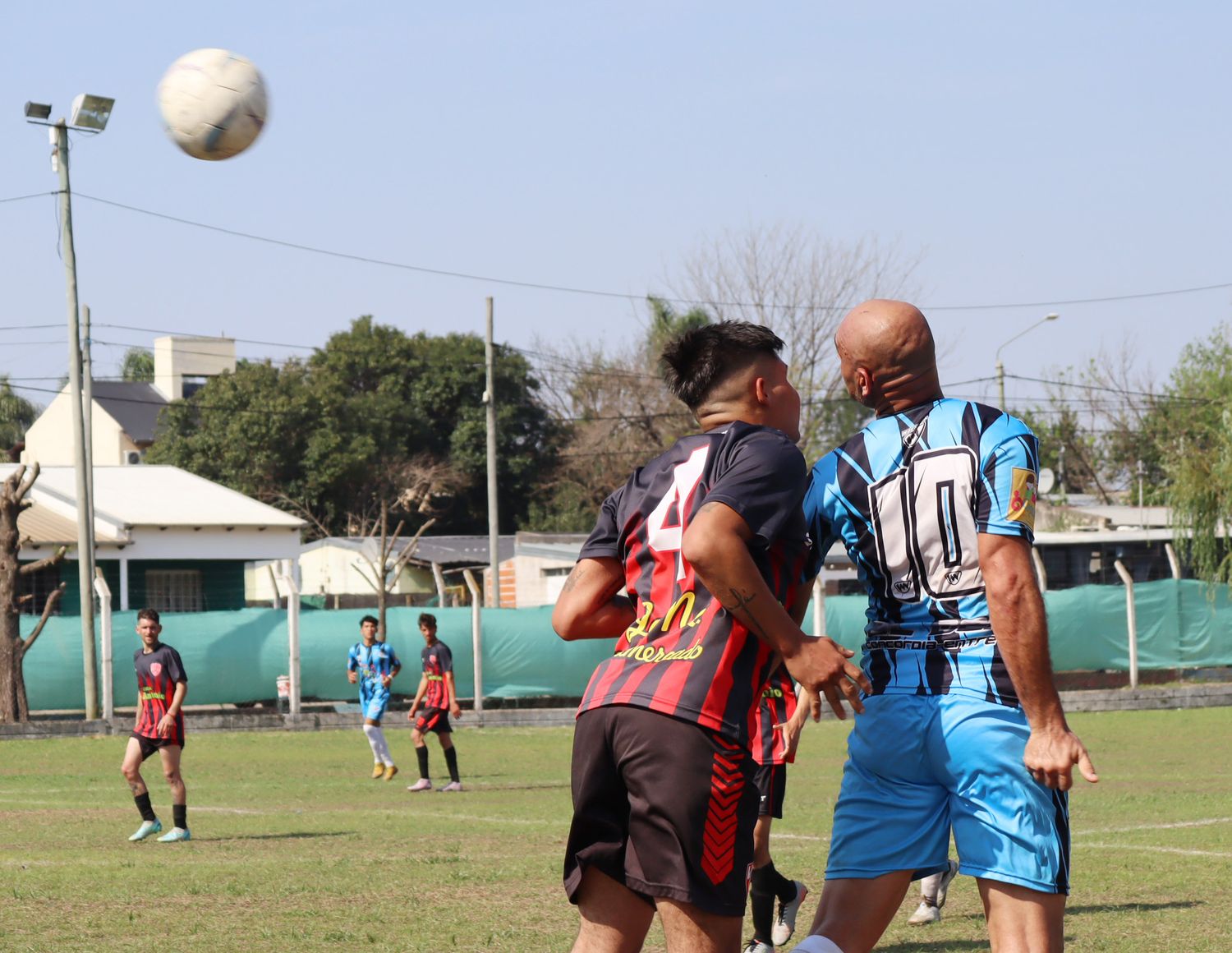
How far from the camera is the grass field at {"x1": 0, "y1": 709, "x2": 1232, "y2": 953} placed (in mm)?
7828

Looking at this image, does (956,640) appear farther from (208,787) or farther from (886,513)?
(208,787)

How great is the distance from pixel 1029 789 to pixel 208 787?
1510cm

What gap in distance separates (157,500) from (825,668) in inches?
1441

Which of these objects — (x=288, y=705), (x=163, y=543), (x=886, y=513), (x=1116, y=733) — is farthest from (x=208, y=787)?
(x=163, y=543)

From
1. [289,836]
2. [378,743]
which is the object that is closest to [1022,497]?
[289,836]

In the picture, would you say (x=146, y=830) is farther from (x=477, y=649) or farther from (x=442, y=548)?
(x=442, y=548)

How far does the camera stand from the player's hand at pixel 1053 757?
3.80 m

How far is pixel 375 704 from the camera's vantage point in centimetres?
1883

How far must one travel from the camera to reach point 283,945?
7594 mm

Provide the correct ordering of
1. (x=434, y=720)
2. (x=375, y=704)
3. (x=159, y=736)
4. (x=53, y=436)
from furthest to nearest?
(x=53, y=436) < (x=375, y=704) < (x=434, y=720) < (x=159, y=736)

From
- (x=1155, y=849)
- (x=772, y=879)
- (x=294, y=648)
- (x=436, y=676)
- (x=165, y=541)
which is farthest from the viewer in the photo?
(x=165, y=541)

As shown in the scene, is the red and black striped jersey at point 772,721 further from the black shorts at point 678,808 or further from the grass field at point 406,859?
the grass field at point 406,859

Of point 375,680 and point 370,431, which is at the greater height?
point 370,431

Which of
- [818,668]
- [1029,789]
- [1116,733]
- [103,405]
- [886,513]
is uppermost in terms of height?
[103,405]
